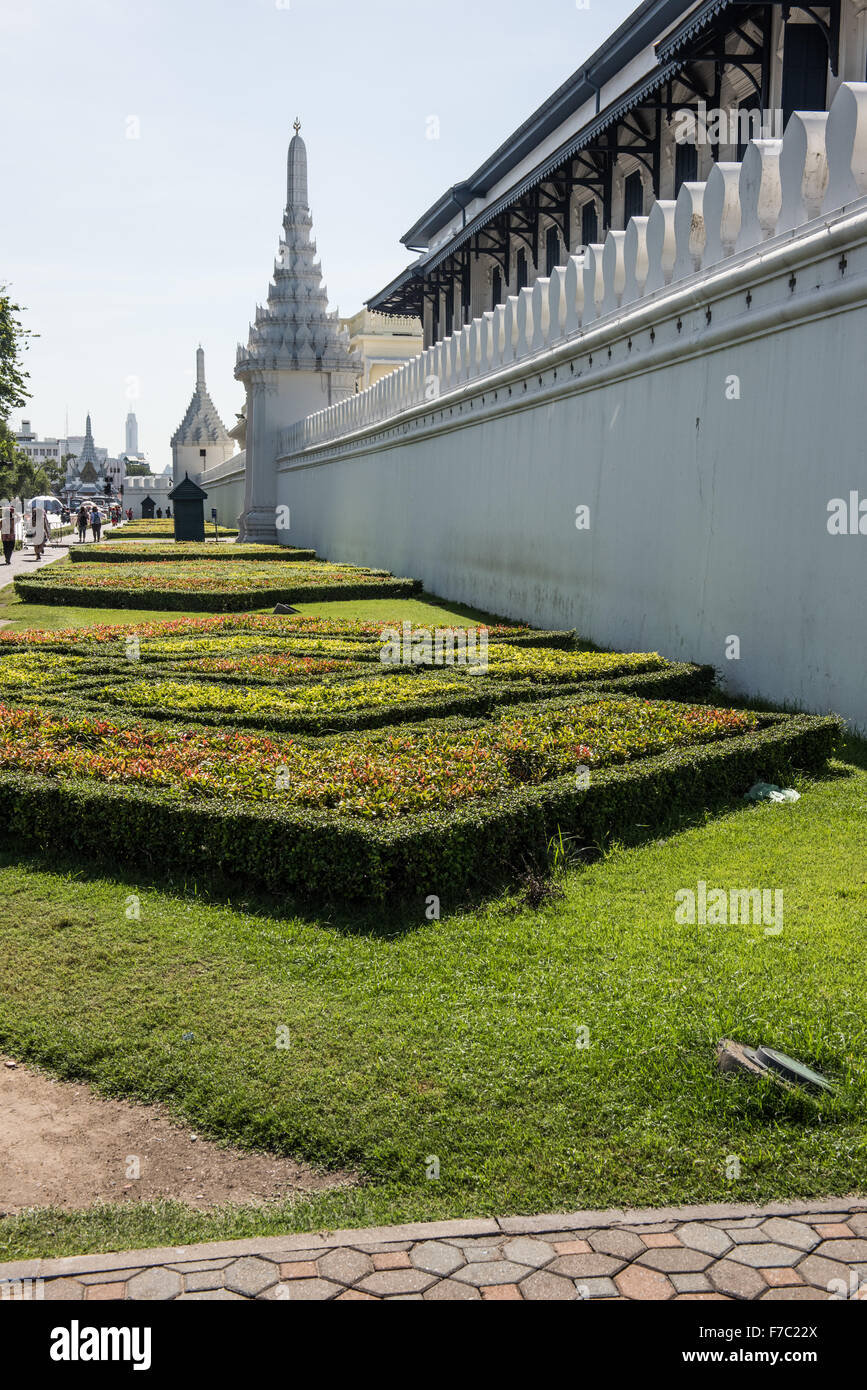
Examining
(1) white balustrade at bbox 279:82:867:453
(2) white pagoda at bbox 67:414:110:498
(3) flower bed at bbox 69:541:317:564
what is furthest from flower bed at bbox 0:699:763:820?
(2) white pagoda at bbox 67:414:110:498

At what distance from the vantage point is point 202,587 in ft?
62.7

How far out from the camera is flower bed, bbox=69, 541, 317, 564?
27.8 m

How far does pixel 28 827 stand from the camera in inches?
261

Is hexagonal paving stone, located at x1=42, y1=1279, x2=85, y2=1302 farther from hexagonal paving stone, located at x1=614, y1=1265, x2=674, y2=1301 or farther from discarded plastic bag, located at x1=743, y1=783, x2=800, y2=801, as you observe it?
discarded plastic bag, located at x1=743, y1=783, x2=800, y2=801

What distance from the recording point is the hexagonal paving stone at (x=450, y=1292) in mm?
2867

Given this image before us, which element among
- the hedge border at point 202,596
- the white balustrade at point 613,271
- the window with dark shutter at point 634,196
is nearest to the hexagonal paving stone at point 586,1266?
the white balustrade at point 613,271

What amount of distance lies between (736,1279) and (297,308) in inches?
1525

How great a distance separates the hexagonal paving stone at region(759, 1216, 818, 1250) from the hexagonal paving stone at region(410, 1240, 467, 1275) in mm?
787

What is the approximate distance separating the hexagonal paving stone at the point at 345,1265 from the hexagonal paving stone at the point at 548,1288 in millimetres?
380

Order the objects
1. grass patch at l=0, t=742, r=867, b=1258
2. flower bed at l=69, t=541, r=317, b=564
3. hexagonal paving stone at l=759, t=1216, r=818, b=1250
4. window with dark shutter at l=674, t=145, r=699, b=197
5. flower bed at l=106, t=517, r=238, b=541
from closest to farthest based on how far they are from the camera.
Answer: hexagonal paving stone at l=759, t=1216, r=818, b=1250 < grass patch at l=0, t=742, r=867, b=1258 < window with dark shutter at l=674, t=145, r=699, b=197 < flower bed at l=69, t=541, r=317, b=564 < flower bed at l=106, t=517, r=238, b=541

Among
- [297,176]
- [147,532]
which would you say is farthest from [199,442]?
[297,176]

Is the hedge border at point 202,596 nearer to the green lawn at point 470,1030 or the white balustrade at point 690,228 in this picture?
the white balustrade at point 690,228
